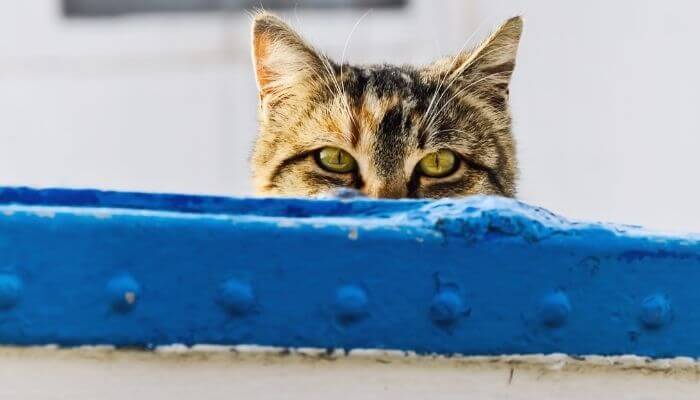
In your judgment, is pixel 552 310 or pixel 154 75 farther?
pixel 154 75

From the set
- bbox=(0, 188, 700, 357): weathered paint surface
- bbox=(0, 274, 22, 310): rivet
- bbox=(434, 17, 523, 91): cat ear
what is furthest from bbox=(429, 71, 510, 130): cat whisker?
bbox=(0, 274, 22, 310): rivet

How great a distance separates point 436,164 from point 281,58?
325 millimetres

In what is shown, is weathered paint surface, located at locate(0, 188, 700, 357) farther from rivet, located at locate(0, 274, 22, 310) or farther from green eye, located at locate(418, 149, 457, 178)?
green eye, located at locate(418, 149, 457, 178)

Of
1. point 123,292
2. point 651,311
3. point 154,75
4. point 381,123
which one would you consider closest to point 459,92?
point 381,123

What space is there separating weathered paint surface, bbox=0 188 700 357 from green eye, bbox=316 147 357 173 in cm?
64

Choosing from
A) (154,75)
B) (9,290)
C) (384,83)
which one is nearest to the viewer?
(9,290)

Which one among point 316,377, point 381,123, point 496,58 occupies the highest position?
point 496,58

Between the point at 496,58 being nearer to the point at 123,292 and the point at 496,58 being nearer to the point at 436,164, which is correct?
the point at 436,164

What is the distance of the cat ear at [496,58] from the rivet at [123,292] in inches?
36.2

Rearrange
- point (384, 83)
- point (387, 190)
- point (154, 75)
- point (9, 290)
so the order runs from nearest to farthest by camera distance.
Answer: point (9, 290)
point (387, 190)
point (384, 83)
point (154, 75)

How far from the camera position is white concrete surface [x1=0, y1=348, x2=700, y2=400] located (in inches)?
19.7

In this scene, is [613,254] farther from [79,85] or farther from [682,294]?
[79,85]

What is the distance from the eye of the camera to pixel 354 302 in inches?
20.4

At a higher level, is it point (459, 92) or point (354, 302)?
point (459, 92)
